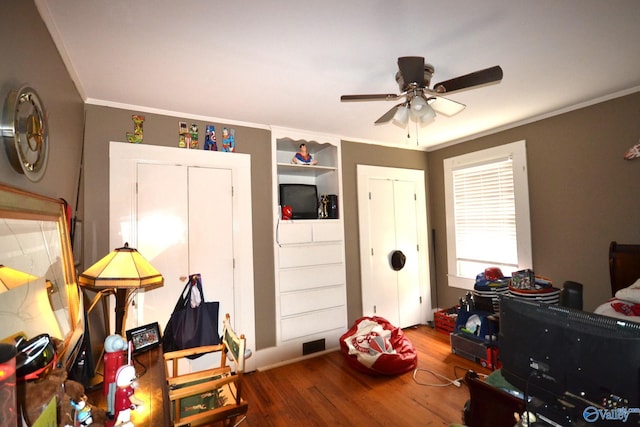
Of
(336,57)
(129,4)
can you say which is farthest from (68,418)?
(336,57)

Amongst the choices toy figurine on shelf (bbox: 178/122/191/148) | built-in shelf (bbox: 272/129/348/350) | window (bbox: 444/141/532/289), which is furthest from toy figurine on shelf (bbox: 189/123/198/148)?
window (bbox: 444/141/532/289)

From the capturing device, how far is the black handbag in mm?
2340

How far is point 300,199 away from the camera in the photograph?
3.26 metres

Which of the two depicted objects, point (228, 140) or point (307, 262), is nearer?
point (228, 140)

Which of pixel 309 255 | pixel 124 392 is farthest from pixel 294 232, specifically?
pixel 124 392

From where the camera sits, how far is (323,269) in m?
3.25

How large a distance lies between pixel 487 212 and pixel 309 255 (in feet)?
7.29

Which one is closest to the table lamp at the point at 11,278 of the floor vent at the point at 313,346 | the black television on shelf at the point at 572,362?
the black television on shelf at the point at 572,362

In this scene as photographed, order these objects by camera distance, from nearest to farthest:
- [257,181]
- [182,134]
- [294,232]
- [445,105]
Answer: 1. [445,105]
2. [182,134]
3. [257,181]
4. [294,232]

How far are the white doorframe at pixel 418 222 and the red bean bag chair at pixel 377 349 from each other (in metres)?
0.63

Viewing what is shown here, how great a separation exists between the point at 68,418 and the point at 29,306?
433 mm

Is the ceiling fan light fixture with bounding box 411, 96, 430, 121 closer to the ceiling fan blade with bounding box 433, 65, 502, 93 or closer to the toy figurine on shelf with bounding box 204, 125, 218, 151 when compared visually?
the ceiling fan blade with bounding box 433, 65, 502, 93

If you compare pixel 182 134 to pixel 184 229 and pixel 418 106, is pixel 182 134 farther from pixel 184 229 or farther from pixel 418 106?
pixel 418 106

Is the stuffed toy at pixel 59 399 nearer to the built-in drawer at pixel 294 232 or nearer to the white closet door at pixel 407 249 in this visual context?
the built-in drawer at pixel 294 232
